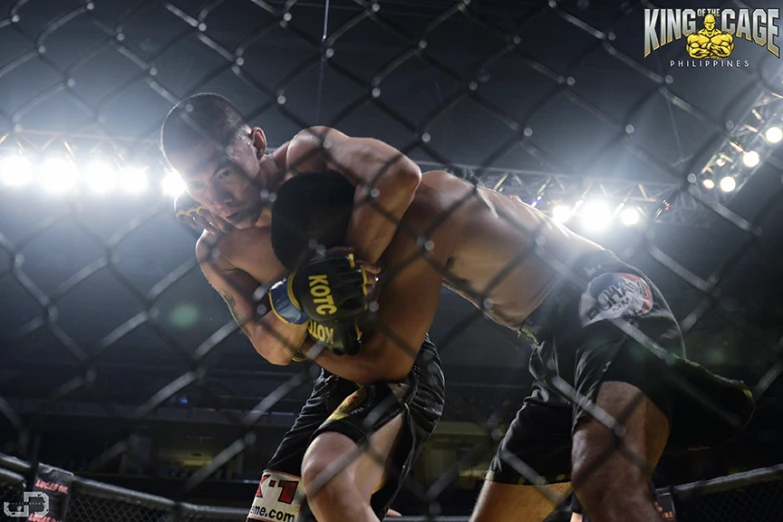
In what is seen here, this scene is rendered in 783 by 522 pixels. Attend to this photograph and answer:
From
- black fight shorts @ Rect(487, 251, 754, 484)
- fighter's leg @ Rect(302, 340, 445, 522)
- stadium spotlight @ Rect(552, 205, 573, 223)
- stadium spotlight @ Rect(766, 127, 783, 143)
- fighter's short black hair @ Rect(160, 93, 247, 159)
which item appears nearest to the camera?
black fight shorts @ Rect(487, 251, 754, 484)

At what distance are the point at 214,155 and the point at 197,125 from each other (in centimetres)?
7

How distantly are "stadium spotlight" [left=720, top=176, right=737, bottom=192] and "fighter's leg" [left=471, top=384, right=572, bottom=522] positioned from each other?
3265mm

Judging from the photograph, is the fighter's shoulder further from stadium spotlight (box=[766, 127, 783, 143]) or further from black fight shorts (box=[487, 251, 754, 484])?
stadium spotlight (box=[766, 127, 783, 143])

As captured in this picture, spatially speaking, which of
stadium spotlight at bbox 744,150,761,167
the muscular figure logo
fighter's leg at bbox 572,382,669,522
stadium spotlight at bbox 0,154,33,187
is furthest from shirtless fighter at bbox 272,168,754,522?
stadium spotlight at bbox 0,154,33,187

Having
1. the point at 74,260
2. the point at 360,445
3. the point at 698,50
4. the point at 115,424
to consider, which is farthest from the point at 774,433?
the point at 74,260

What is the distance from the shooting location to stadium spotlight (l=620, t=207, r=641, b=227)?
161 inches

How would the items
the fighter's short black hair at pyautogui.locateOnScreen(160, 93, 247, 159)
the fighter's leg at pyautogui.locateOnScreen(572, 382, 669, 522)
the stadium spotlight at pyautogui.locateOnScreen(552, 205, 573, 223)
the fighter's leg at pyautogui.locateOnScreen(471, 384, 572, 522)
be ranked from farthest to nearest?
the stadium spotlight at pyautogui.locateOnScreen(552, 205, 573, 223)
the fighter's leg at pyautogui.locateOnScreen(471, 384, 572, 522)
the fighter's short black hair at pyautogui.locateOnScreen(160, 93, 247, 159)
the fighter's leg at pyautogui.locateOnScreen(572, 382, 669, 522)

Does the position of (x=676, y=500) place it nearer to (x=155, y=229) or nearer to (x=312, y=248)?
(x=312, y=248)

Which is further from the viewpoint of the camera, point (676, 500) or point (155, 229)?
point (155, 229)

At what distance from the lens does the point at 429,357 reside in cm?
138

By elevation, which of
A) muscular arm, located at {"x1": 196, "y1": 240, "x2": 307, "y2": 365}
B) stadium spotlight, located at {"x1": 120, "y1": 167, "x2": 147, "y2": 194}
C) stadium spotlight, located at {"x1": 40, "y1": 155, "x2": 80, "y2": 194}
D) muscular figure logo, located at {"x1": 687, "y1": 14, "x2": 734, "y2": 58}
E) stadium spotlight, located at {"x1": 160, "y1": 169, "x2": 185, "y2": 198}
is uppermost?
muscular figure logo, located at {"x1": 687, "y1": 14, "x2": 734, "y2": 58}

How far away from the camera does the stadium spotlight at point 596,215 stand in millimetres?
4062

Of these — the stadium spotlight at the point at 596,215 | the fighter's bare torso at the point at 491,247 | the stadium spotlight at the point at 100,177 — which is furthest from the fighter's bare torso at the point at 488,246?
the stadium spotlight at the point at 100,177

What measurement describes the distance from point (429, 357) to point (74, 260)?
16.7 feet
